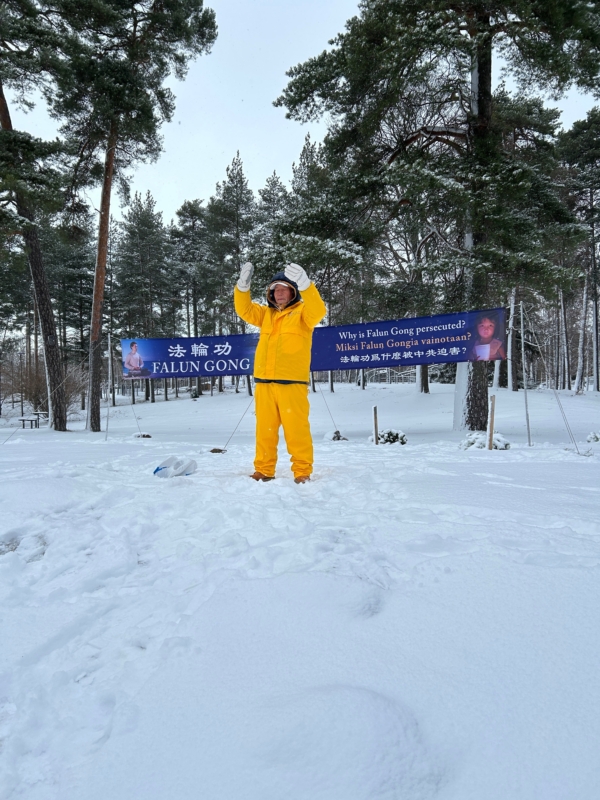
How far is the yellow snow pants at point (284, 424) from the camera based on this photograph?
374 cm

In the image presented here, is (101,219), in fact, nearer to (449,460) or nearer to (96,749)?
(449,460)

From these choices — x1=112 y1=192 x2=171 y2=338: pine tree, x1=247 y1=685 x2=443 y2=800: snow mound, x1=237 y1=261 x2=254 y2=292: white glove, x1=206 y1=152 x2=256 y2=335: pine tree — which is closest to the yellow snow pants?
x1=237 y1=261 x2=254 y2=292: white glove

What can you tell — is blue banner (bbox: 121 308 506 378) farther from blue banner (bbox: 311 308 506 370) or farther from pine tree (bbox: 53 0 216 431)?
pine tree (bbox: 53 0 216 431)

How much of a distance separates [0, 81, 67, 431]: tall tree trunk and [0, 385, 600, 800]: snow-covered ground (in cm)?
Answer: 872

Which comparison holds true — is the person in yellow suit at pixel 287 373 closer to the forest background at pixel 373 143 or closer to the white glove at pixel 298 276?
the white glove at pixel 298 276

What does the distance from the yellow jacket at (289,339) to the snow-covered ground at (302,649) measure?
1464 millimetres

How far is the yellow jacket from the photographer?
3.85 meters

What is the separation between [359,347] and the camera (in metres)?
8.21

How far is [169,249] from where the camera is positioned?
26.7m

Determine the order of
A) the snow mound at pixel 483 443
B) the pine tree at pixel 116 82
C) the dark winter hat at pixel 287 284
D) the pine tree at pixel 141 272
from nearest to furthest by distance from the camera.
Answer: the dark winter hat at pixel 287 284 < the snow mound at pixel 483 443 < the pine tree at pixel 116 82 < the pine tree at pixel 141 272

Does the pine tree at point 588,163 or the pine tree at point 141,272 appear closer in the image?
the pine tree at point 588,163

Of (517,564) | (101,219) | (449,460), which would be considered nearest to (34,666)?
(517,564)

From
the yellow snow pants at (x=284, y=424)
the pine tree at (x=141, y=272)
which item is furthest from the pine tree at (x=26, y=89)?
the pine tree at (x=141, y=272)

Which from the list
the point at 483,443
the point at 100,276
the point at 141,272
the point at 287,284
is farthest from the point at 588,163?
the point at 141,272
